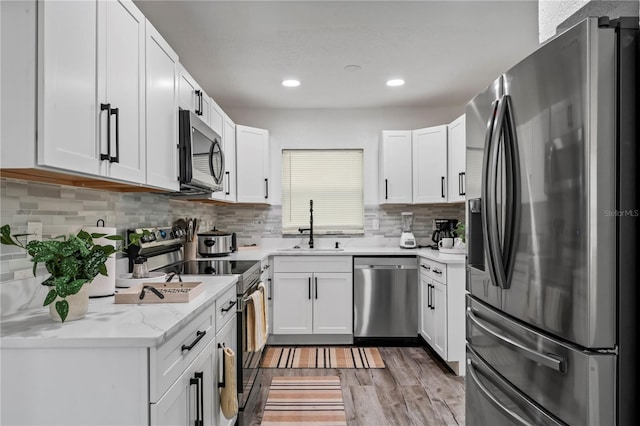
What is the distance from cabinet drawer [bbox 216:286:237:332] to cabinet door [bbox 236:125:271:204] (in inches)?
70.6

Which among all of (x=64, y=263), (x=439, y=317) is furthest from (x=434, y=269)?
(x=64, y=263)

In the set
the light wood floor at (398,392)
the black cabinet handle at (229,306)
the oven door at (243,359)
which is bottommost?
the light wood floor at (398,392)

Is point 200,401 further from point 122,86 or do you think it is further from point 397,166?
point 397,166

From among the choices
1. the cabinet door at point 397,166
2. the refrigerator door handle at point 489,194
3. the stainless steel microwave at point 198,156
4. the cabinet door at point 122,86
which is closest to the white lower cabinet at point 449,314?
the cabinet door at point 397,166

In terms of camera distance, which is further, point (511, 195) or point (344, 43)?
point (344, 43)

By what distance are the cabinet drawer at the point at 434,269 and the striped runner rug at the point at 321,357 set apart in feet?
2.85

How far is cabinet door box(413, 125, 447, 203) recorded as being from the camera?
397 cm

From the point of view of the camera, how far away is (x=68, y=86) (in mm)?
1219

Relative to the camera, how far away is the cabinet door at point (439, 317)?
125 inches

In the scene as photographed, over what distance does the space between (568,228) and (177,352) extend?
50.7 inches

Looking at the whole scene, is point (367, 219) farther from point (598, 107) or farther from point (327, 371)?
point (598, 107)

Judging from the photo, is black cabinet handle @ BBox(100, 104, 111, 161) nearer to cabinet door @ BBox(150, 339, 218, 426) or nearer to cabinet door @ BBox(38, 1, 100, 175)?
cabinet door @ BBox(38, 1, 100, 175)

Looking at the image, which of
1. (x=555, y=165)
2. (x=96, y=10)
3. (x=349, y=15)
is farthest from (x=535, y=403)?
(x=349, y=15)

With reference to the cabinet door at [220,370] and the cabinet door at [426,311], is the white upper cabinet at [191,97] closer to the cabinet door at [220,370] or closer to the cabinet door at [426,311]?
the cabinet door at [220,370]
